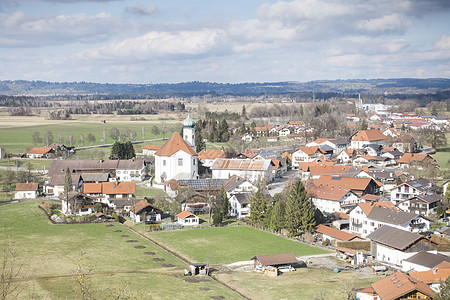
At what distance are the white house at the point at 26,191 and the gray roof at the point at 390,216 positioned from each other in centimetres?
3785

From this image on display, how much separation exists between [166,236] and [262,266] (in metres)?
12.8

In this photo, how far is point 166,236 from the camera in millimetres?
45562

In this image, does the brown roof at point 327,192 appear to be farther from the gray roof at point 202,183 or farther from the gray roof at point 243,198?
the gray roof at point 202,183

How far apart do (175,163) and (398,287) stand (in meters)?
44.7

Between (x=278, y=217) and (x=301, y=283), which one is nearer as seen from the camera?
(x=301, y=283)

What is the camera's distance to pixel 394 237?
38.7m

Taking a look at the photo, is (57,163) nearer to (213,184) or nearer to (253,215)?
(213,184)

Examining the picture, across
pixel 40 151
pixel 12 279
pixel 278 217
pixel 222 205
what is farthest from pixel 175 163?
pixel 12 279

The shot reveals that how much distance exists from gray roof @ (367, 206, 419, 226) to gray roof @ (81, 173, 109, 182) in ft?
117

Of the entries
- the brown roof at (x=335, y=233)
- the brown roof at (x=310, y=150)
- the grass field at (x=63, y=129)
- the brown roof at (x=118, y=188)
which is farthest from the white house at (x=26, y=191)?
the brown roof at (x=310, y=150)

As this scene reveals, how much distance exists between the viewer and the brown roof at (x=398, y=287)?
27.5 meters

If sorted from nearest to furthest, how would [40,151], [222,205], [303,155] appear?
[222,205]
[303,155]
[40,151]

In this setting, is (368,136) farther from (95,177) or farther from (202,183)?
(95,177)

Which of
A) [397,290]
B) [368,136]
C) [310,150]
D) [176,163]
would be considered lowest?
[397,290]
